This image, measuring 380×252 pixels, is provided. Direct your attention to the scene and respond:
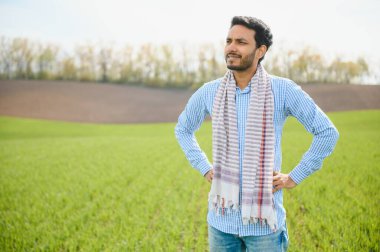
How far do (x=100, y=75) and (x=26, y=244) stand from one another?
200 ft

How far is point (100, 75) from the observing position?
206 feet

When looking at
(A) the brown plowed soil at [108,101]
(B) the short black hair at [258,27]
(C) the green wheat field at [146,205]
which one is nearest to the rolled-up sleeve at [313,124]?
(B) the short black hair at [258,27]

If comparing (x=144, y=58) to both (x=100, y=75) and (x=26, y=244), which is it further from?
(x=26, y=244)

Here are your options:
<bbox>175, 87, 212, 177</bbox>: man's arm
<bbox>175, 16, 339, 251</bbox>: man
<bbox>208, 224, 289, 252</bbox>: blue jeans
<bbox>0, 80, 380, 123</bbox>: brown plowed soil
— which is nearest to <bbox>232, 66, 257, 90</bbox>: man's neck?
<bbox>175, 16, 339, 251</bbox>: man

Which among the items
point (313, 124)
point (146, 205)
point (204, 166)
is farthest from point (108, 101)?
point (313, 124)

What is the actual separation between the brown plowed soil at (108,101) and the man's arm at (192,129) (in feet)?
131

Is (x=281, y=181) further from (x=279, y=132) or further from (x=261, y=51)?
(x=261, y=51)

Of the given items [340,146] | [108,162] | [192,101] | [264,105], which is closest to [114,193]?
[108,162]

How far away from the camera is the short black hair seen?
225 cm

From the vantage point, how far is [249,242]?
2211mm

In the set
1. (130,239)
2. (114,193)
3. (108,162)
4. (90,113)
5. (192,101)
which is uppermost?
(192,101)

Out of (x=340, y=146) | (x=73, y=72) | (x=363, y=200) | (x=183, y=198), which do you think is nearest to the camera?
(x=363, y=200)

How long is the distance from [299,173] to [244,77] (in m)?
0.79

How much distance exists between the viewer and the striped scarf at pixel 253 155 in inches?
85.5
